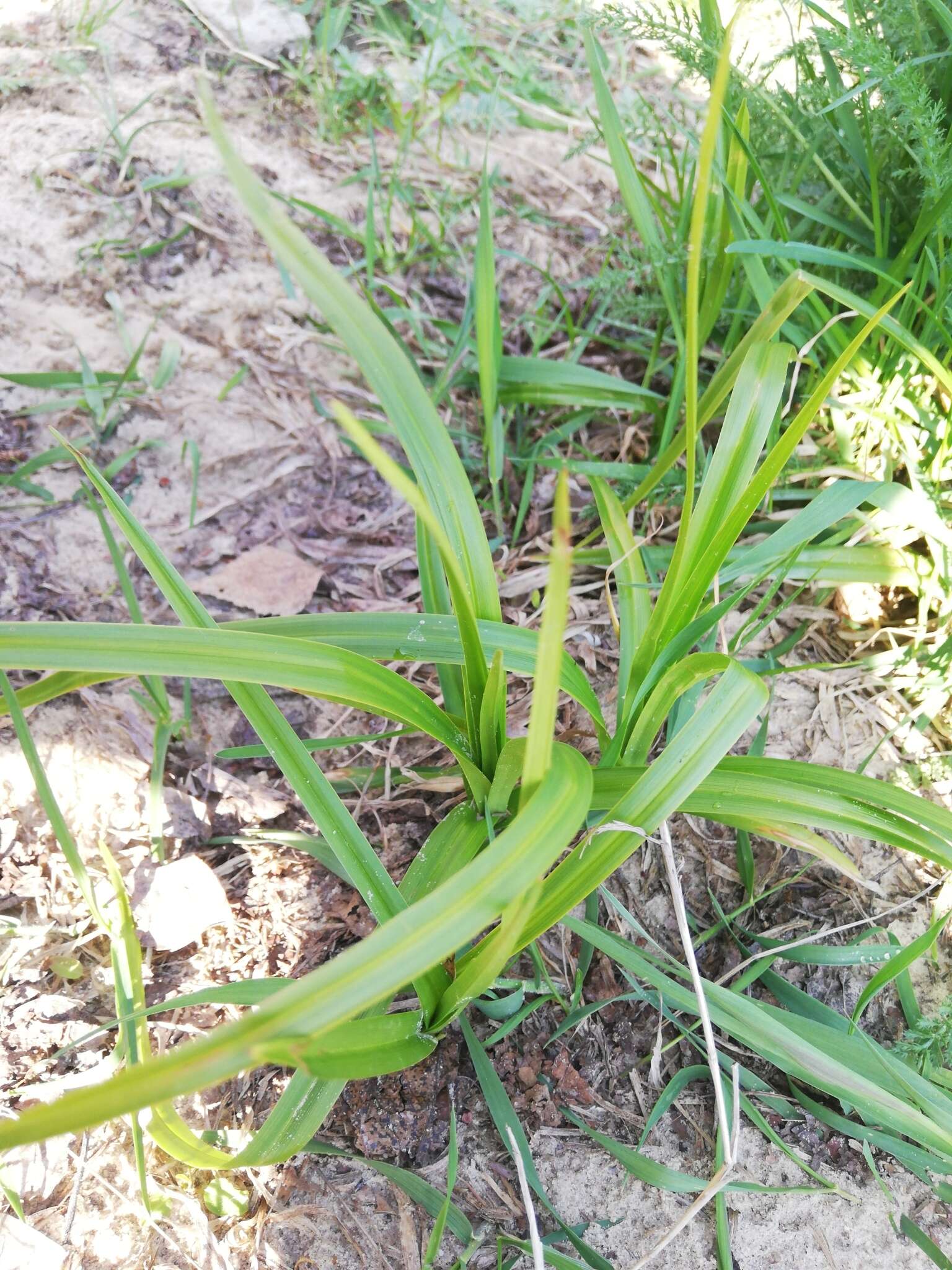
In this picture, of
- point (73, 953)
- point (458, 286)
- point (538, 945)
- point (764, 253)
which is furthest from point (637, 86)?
point (73, 953)

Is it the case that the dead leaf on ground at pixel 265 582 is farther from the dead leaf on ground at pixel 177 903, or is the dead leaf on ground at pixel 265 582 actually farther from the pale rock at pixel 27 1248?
the pale rock at pixel 27 1248

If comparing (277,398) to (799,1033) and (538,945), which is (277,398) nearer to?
(538,945)

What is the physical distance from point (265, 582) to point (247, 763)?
0.36 metres

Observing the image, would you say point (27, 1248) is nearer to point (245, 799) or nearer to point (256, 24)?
point (245, 799)

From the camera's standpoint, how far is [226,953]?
1204mm

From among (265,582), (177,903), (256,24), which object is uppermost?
(256,24)

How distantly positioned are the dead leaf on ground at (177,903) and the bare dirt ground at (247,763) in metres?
0.02

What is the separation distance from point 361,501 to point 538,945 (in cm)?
95

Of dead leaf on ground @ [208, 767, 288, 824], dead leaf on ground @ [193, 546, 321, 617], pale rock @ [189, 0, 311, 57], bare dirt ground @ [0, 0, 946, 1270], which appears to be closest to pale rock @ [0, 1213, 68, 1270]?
bare dirt ground @ [0, 0, 946, 1270]

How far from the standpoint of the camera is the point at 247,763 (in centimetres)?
140

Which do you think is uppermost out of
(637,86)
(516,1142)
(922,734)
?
(637,86)

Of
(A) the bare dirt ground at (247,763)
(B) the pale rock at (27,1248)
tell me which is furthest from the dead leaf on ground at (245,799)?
(B) the pale rock at (27,1248)

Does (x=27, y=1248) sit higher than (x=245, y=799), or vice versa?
(x=245, y=799)

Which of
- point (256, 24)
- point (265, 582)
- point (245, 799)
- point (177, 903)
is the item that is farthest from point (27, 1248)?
point (256, 24)
